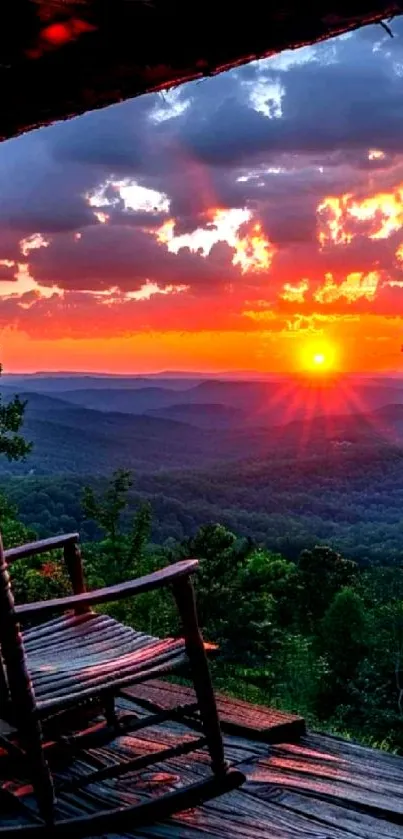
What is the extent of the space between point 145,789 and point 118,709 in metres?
0.62

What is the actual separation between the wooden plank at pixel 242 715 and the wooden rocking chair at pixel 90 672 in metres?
0.35

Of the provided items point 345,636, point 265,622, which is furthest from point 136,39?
point 345,636

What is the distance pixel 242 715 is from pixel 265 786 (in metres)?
0.45

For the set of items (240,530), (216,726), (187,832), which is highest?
(216,726)

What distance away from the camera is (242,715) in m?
2.54

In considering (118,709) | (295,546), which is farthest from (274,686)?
(295,546)

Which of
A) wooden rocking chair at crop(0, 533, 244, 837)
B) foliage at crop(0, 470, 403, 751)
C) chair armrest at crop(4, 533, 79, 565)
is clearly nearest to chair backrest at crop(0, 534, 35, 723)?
wooden rocking chair at crop(0, 533, 244, 837)

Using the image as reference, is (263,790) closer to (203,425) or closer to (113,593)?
(113,593)

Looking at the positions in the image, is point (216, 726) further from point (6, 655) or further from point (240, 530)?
point (240, 530)

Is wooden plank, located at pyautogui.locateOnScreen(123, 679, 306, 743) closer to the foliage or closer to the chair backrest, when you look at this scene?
the chair backrest

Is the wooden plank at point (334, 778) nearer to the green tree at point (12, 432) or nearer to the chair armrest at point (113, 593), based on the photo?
the chair armrest at point (113, 593)

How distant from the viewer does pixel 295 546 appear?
121 feet

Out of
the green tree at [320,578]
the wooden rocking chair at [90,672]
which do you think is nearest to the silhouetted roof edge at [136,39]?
the wooden rocking chair at [90,672]

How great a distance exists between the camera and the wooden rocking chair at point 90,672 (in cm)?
179
